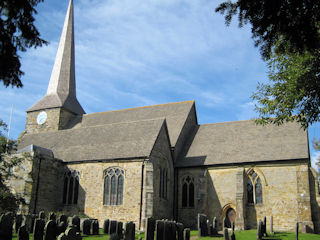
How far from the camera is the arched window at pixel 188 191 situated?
2905 cm

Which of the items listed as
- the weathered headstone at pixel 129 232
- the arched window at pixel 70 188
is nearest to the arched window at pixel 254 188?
the arched window at pixel 70 188

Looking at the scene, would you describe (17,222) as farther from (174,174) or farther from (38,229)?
(174,174)

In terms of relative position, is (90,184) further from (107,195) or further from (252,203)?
(252,203)

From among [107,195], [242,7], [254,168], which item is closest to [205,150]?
[254,168]

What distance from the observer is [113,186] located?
2628 cm

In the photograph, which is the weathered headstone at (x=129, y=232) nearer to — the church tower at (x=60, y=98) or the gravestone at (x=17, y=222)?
the gravestone at (x=17, y=222)

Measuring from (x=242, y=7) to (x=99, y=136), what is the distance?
24.8 m

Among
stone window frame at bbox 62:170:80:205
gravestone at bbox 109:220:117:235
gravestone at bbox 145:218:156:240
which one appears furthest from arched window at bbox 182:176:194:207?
gravestone at bbox 145:218:156:240

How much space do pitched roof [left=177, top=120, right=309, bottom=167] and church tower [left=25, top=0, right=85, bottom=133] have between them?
48.8 feet

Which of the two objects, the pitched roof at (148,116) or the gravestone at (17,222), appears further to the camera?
the pitched roof at (148,116)

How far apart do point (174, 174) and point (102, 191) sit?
21.7ft

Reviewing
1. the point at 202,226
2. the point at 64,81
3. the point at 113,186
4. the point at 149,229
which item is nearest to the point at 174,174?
the point at 113,186

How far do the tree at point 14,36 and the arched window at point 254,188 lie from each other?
23.4 m

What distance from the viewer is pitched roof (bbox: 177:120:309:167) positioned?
27.4 m
